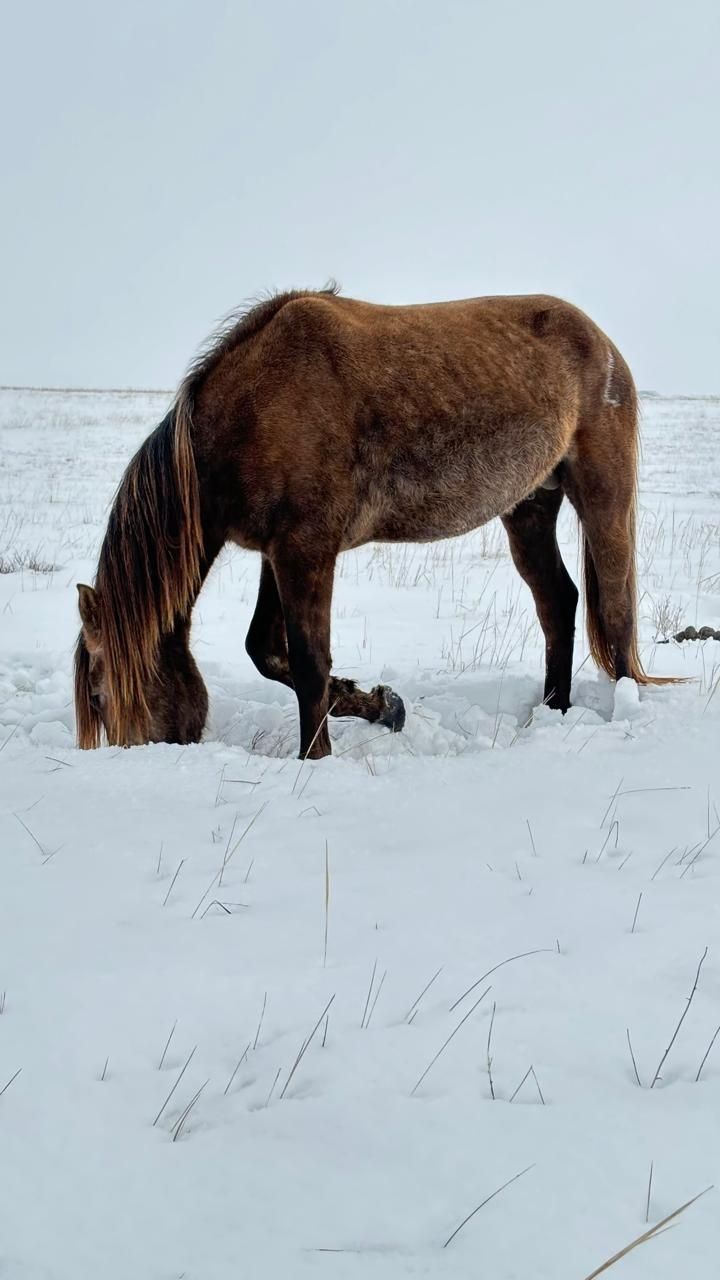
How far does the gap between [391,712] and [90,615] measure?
A: 4.76ft

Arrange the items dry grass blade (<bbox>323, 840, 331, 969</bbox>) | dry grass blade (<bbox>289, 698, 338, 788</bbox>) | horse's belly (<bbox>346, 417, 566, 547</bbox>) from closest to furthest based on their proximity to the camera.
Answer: dry grass blade (<bbox>323, 840, 331, 969</bbox>), dry grass blade (<bbox>289, 698, 338, 788</bbox>), horse's belly (<bbox>346, 417, 566, 547</bbox>)

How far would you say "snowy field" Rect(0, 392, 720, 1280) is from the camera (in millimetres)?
1342

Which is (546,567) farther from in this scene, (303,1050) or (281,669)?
(303,1050)

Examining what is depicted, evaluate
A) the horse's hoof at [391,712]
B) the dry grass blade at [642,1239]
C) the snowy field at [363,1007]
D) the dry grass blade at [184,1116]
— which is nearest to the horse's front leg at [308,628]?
the horse's hoof at [391,712]

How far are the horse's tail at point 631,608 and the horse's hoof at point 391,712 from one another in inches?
46.8

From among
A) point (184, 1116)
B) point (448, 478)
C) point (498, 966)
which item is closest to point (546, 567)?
point (448, 478)

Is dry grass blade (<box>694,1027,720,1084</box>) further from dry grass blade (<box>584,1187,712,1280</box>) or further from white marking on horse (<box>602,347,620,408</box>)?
white marking on horse (<box>602,347,620,408</box>)

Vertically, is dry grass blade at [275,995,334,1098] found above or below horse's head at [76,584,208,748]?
above

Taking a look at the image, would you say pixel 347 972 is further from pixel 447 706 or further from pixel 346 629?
pixel 346 629

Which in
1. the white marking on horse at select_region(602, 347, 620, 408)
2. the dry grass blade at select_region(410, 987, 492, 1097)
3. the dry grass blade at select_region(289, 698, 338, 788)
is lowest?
the dry grass blade at select_region(289, 698, 338, 788)

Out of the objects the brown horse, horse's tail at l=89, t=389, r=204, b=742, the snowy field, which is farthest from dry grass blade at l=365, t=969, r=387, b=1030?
horse's tail at l=89, t=389, r=204, b=742

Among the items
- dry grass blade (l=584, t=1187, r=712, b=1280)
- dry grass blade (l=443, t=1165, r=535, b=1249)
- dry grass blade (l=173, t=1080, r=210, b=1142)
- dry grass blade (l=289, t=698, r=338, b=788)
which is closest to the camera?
dry grass blade (l=584, t=1187, r=712, b=1280)

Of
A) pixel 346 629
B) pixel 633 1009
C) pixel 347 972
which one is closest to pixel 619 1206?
pixel 633 1009

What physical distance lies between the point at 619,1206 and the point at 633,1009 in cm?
51
